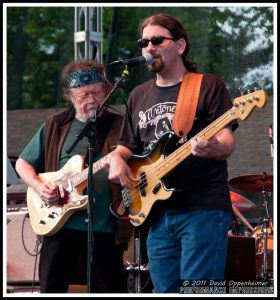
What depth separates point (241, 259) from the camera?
727 cm

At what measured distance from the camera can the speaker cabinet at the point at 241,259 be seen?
7101 millimetres

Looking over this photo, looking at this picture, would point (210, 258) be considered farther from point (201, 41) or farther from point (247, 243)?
point (201, 41)

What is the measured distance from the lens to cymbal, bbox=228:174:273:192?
864 centimetres

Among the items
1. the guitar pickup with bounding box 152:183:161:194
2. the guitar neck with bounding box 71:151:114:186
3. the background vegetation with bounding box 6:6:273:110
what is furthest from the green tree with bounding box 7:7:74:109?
the guitar pickup with bounding box 152:183:161:194

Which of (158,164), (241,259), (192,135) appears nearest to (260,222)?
(241,259)

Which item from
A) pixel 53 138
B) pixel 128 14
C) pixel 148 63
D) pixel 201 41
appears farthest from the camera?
pixel 128 14

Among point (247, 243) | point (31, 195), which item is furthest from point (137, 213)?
point (247, 243)

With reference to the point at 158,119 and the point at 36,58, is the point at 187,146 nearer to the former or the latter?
the point at 158,119

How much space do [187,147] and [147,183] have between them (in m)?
0.46

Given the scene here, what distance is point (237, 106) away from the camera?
468cm

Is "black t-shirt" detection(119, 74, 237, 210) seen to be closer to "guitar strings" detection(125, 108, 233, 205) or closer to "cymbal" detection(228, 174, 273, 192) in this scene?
"guitar strings" detection(125, 108, 233, 205)

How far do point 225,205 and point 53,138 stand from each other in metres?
1.75

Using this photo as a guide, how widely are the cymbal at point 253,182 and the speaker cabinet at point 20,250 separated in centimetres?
228

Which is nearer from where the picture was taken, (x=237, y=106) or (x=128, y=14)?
(x=237, y=106)
